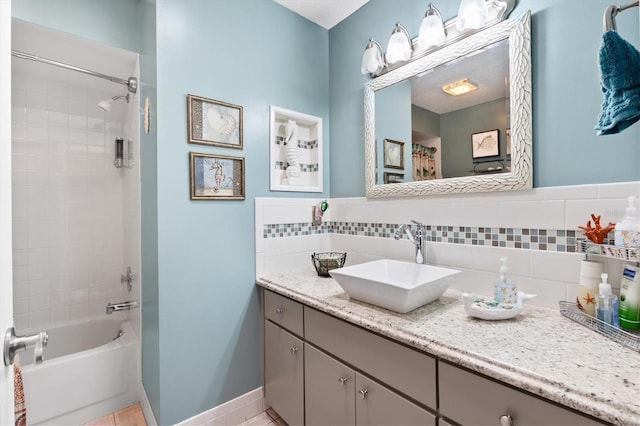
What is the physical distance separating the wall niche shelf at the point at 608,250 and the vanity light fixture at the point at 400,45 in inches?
48.4

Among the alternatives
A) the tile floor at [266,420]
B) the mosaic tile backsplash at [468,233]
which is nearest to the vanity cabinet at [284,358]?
the tile floor at [266,420]

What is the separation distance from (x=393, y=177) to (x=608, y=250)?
1.01 m

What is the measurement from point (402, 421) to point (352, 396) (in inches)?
9.5

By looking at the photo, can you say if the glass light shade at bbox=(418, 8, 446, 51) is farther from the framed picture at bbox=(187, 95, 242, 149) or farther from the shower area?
the shower area

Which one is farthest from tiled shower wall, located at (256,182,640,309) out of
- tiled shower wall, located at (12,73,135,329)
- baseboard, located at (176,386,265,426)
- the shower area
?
tiled shower wall, located at (12,73,135,329)

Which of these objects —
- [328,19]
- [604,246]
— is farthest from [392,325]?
[328,19]

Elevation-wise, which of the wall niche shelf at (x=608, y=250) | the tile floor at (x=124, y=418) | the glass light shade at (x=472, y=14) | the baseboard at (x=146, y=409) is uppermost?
the glass light shade at (x=472, y=14)

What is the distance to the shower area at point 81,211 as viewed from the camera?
6.14 ft

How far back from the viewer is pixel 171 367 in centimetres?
148

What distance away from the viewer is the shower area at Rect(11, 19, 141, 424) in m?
1.87

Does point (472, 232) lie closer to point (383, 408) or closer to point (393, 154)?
point (393, 154)

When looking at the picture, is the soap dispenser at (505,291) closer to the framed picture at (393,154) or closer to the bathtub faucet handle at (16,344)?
the framed picture at (393,154)

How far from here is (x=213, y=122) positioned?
5.28 ft

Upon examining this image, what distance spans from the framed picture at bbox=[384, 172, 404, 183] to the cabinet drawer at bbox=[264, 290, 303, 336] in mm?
904
